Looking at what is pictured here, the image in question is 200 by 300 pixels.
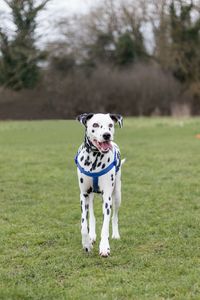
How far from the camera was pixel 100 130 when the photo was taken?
5.32 m

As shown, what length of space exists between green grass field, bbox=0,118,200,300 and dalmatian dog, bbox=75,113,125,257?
302 mm

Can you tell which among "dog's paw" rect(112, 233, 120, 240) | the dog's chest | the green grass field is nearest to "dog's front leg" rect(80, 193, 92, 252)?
the green grass field

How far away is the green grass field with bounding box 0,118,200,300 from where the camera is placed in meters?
4.68

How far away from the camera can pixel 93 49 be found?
52.5m

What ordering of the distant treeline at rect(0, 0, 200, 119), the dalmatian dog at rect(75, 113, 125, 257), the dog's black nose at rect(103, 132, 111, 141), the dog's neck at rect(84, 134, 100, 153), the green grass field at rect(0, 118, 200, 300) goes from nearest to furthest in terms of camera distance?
the green grass field at rect(0, 118, 200, 300) < the dog's black nose at rect(103, 132, 111, 141) < the dalmatian dog at rect(75, 113, 125, 257) < the dog's neck at rect(84, 134, 100, 153) < the distant treeline at rect(0, 0, 200, 119)

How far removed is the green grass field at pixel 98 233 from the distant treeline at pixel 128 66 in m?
32.4

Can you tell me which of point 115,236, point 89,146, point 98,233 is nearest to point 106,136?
point 89,146

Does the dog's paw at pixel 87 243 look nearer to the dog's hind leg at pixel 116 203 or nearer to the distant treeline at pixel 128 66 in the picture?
the dog's hind leg at pixel 116 203

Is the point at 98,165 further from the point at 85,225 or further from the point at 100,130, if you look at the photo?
the point at 85,225

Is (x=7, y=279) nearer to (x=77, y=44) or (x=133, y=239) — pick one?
(x=133, y=239)

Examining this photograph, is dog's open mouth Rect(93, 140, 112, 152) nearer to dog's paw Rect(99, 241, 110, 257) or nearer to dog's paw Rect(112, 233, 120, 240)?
dog's paw Rect(99, 241, 110, 257)

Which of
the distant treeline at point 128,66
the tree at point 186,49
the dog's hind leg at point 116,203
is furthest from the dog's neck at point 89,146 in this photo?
the tree at point 186,49

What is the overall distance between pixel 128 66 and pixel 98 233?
4789 centimetres

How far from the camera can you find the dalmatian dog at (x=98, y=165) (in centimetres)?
538
